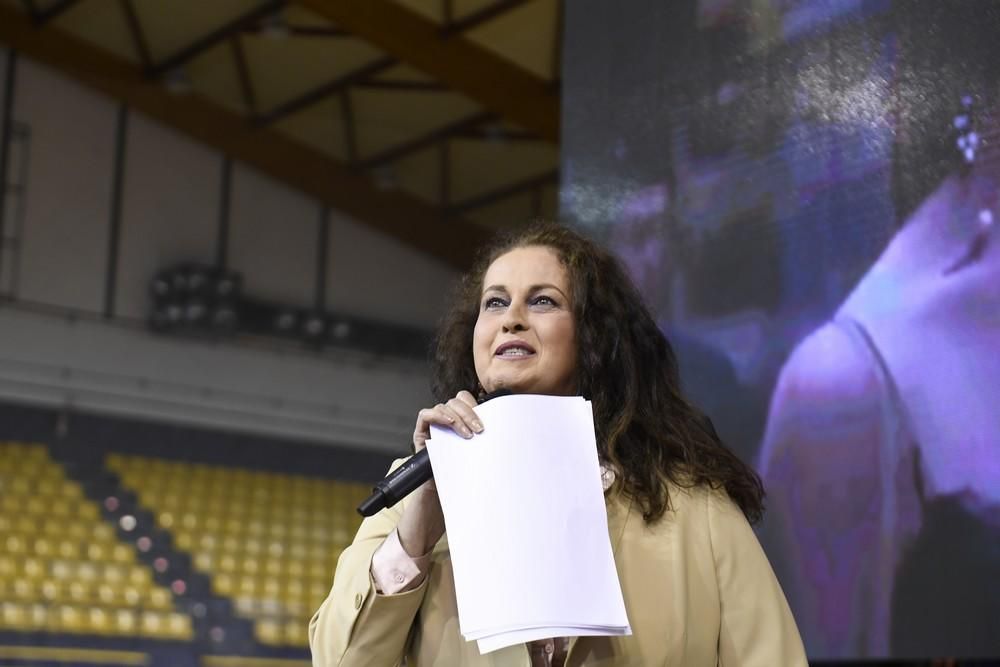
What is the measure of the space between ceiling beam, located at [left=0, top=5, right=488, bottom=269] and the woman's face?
433 inches

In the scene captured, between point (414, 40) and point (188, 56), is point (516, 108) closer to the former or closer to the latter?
point (414, 40)

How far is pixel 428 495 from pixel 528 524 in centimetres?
12

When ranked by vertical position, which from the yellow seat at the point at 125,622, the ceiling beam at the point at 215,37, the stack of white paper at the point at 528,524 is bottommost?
the yellow seat at the point at 125,622

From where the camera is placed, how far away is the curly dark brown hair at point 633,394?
166 centimetres

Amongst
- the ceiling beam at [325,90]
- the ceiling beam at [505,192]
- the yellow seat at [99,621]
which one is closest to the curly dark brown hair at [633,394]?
the yellow seat at [99,621]

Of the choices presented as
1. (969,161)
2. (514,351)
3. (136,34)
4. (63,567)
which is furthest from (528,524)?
(136,34)

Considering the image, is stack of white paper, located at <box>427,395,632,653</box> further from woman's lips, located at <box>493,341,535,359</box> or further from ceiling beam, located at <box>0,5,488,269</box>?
ceiling beam, located at <box>0,5,488,269</box>

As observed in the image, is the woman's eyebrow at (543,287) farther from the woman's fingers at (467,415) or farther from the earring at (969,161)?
the earring at (969,161)

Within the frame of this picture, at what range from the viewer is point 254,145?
12.9 metres

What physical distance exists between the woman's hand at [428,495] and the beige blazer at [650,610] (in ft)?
0.18

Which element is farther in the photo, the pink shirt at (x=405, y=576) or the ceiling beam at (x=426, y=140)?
the ceiling beam at (x=426, y=140)

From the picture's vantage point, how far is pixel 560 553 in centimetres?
146

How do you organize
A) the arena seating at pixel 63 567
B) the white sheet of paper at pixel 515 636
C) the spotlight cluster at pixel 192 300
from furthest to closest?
1. the spotlight cluster at pixel 192 300
2. the arena seating at pixel 63 567
3. the white sheet of paper at pixel 515 636

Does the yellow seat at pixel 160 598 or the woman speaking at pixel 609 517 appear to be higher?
the woman speaking at pixel 609 517
